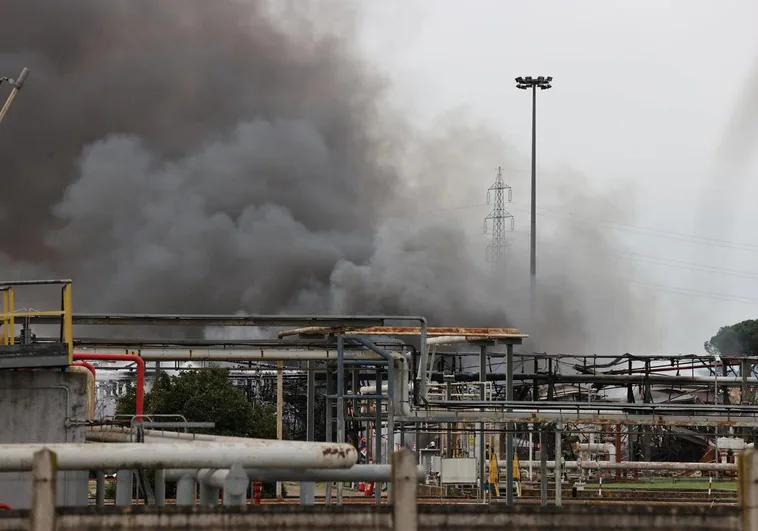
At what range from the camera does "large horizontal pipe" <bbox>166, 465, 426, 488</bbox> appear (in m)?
8.90

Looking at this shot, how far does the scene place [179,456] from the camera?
28.0ft

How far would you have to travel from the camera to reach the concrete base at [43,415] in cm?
1470

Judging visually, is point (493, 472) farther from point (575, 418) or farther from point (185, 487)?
point (185, 487)

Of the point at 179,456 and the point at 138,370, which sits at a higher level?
the point at 138,370

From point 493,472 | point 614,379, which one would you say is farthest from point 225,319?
point 614,379

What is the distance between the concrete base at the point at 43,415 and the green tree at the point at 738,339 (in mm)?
100056

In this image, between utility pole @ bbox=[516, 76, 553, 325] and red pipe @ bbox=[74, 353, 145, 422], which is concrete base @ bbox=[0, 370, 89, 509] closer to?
red pipe @ bbox=[74, 353, 145, 422]

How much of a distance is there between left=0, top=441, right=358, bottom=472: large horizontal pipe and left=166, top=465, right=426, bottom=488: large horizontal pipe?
0.22 metres

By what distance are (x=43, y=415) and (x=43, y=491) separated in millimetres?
7865

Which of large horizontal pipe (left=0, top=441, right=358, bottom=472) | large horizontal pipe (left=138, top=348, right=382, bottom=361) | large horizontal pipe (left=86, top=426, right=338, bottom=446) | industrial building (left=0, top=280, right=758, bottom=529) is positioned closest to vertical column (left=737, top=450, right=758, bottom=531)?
industrial building (left=0, top=280, right=758, bottom=529)

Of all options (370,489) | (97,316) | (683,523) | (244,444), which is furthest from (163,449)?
(370,489)

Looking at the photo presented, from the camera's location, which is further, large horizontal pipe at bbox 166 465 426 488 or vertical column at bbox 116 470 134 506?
vertical column at bbox 116 470 134 506

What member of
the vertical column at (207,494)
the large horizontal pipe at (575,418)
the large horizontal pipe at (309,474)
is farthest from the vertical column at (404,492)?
the large horizontal pipe at (575,418)

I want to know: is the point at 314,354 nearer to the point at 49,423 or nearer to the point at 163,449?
the point at 49,423
